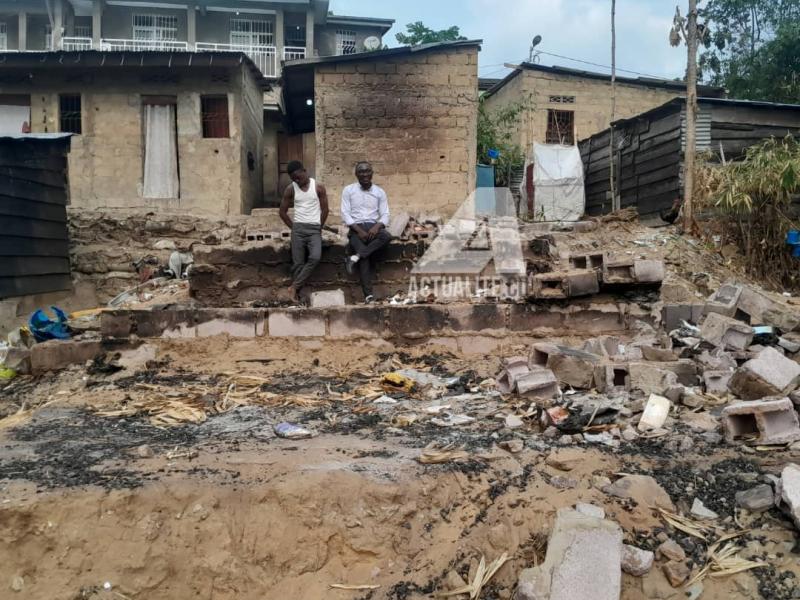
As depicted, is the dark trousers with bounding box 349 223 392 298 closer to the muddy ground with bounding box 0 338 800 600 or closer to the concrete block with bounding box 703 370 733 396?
the muddy ground with bounding box 0 338 800 600

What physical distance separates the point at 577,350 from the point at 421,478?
230cm

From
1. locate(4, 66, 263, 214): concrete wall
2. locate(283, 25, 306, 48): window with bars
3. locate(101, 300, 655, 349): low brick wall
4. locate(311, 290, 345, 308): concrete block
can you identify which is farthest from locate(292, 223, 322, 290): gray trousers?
locate(283, 25, 306, 48): window with bars

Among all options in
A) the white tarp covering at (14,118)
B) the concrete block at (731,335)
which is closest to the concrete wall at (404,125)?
the concrete block at (731,335)

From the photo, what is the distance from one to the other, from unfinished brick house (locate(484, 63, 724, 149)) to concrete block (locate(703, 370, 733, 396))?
14056 mm

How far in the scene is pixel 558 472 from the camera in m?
3.11

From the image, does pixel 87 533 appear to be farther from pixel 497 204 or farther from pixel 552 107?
pixel 552 107

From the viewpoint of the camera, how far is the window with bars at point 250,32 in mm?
20438

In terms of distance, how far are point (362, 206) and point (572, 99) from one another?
13311 mm

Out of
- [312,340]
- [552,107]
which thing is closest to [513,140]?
[552,107]

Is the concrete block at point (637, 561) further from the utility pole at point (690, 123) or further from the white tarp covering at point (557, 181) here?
the white tarp covering at point (557, 181)

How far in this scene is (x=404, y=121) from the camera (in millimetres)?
9586

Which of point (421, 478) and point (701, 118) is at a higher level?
point (701, 118)

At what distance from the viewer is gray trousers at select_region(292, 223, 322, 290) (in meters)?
6.48

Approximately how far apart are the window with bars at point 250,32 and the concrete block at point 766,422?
20.8 metres
